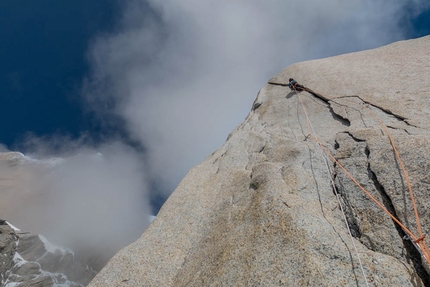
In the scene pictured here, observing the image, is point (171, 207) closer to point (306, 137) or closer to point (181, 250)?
point (181, 250)

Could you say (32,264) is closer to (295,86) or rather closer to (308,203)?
(295,86)

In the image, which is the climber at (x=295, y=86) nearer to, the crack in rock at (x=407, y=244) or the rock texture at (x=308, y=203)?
the rock texture at (x=308, y=203)

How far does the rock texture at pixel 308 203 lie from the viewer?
6957 mm

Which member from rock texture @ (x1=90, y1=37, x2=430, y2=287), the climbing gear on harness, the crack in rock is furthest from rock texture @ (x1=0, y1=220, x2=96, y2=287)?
the crack in rock

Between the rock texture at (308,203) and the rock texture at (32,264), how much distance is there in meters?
170

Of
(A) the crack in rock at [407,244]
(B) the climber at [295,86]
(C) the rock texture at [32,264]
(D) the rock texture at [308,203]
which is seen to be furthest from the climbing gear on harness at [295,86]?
(C) the rock texture at [32,264]

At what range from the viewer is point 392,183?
8250mm

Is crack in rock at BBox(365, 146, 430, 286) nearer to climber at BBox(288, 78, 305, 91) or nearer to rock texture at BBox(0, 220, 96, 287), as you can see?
climber at BBox(288, 78, 305, 91)

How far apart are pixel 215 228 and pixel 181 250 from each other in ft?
5.35

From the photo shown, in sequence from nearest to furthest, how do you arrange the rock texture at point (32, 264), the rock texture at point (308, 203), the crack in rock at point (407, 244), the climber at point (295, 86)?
the crack in rock at point (407, 244), the rock texture at point (308, 203), the climber at point (295, 86), the rock texture at point (32, 264)

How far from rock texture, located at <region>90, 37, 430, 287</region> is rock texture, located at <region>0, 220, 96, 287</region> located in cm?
17011

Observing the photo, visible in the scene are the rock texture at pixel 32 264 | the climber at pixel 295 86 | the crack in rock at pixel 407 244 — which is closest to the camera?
the crack in rock at pixel 407 244

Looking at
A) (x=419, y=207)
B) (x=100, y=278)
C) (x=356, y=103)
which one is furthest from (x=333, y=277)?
(x=356, y=103)

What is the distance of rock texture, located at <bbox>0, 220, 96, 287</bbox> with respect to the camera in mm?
143375
